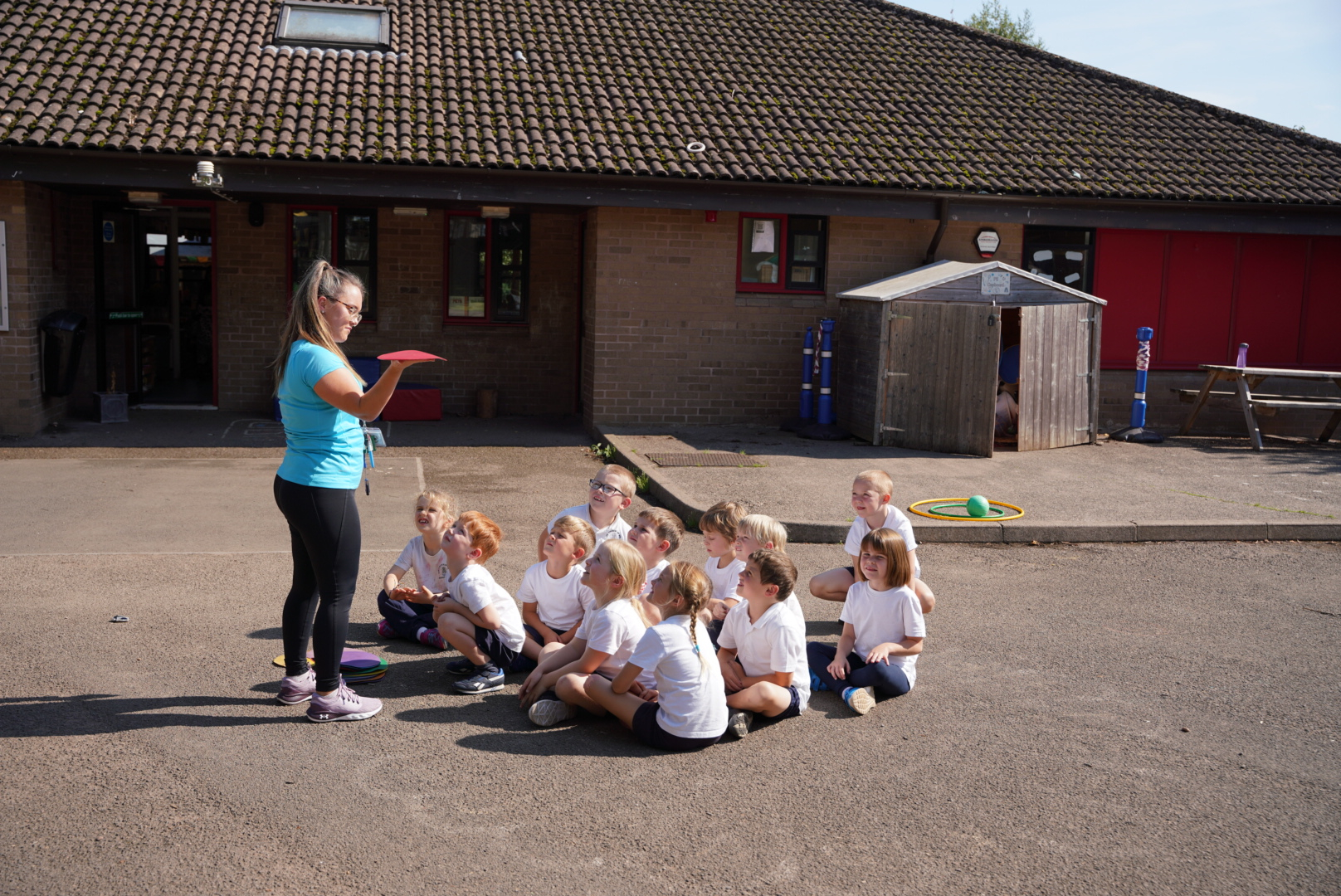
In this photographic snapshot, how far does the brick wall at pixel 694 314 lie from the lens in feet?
46.9

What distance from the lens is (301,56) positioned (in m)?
14.8

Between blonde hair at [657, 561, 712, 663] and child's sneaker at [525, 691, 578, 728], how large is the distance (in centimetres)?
73

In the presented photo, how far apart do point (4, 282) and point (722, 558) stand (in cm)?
1016

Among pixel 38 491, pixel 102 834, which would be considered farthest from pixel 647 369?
pixel 102 834

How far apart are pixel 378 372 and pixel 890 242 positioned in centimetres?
699

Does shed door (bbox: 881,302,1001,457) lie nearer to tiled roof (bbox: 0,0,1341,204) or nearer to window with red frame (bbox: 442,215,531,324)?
tiled roof (bbox: 0,0,1341,204)

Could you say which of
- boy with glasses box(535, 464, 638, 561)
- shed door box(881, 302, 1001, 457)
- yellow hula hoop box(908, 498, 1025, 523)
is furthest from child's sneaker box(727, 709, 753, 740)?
shed door box(881, 302, 1001, 457)

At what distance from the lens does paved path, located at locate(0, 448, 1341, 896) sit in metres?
3.79

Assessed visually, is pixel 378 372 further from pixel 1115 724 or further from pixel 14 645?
pixel 1115 724

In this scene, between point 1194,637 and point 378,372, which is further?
point 378,372

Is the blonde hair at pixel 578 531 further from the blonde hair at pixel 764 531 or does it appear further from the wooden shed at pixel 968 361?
the wooden shed at pixel 968 361

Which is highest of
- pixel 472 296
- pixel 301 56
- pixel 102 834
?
pixel 301 56

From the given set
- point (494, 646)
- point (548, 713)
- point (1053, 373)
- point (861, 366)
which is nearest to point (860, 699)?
point (548, 713)

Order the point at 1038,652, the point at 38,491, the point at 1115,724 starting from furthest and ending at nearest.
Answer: the point at 38,491 → the point at 1038,652 → the point at 1115,724
